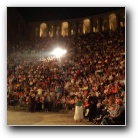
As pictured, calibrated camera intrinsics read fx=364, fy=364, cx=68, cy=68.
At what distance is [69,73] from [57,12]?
110cm

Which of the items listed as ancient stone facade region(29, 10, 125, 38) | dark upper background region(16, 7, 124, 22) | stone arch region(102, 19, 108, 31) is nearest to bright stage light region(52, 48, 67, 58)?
ancient stone facade region(29, 10, 125, 38)

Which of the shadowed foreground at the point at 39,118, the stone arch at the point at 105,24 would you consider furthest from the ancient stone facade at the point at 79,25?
the shadowed foreground at the point at 39,118

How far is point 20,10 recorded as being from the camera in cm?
642

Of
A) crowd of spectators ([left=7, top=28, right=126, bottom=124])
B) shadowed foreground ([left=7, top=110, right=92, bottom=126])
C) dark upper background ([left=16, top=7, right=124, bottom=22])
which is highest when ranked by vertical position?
dark upper background ([left=16, top=7, right=124, bottom=22])

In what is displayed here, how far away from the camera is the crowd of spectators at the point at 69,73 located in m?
6.36

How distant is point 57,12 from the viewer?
254 inches

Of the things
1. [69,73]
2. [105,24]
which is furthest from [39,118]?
[105,24]

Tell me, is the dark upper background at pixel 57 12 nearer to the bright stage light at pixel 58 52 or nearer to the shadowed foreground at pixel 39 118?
the bright stage light at pixel 58 52

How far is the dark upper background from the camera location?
6.39 m

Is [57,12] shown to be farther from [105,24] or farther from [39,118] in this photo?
[39,118]

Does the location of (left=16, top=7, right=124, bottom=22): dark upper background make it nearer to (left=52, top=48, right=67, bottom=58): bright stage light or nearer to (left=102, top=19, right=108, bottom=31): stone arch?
(left=102, top=19, right=108, bottom=31): stone arch

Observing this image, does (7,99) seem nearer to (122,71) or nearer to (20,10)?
(20,10)

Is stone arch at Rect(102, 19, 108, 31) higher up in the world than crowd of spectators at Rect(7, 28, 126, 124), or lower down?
higher up

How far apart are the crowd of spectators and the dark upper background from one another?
1.25 ft
